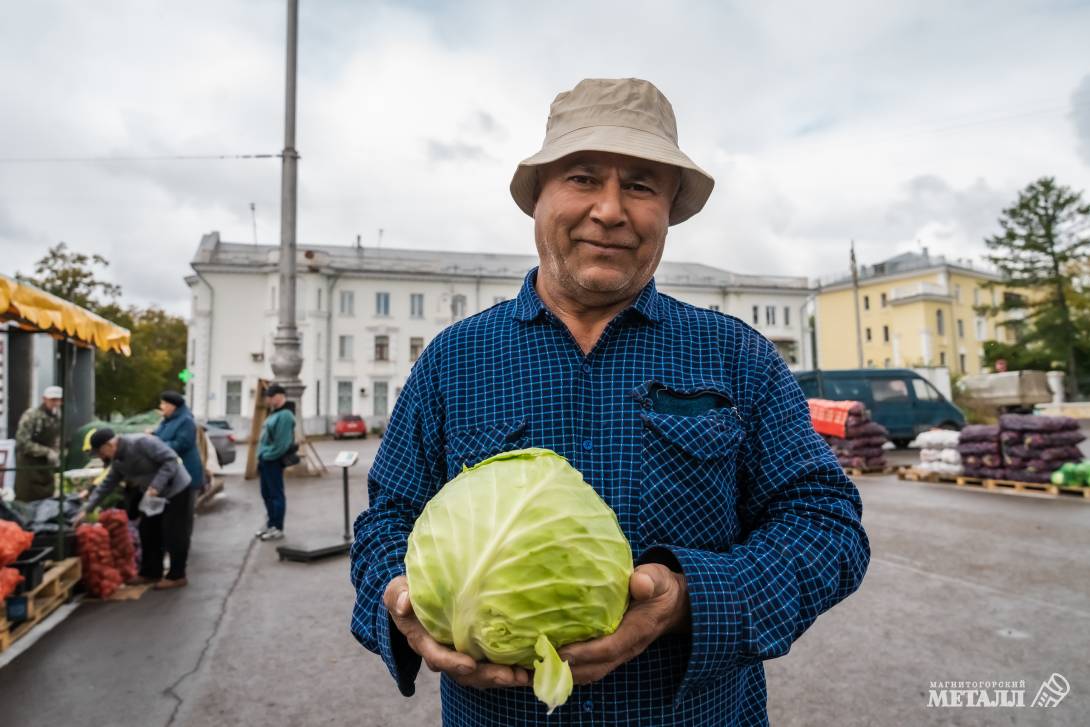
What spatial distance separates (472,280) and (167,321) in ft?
78.6

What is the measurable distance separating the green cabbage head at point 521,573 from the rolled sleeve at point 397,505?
35 cm

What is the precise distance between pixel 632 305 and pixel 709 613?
0.80 m

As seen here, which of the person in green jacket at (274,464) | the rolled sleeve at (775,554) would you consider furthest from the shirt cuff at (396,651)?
the person in green jacket at (274,464)

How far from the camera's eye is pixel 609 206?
156 cm

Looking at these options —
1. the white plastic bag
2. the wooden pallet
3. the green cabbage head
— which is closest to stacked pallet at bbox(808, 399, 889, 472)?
the white plastic bag

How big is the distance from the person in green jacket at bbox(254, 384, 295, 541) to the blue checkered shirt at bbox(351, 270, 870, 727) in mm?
7203

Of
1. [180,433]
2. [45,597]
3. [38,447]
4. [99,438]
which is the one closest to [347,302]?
[38,447]

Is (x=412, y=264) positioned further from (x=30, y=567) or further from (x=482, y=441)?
(x=482, y=441)

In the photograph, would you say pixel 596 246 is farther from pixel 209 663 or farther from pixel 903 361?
pixel 903 361

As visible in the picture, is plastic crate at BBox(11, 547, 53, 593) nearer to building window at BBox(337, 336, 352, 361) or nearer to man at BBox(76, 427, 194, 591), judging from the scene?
man at BBox(76, 427, 194, 591)

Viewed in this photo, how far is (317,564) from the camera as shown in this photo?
22.8ft

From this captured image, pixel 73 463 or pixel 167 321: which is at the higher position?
pixel 167 321

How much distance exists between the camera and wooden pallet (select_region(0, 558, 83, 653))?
461 centimetres

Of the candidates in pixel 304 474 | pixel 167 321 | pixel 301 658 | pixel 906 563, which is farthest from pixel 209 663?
pixel 167 321
